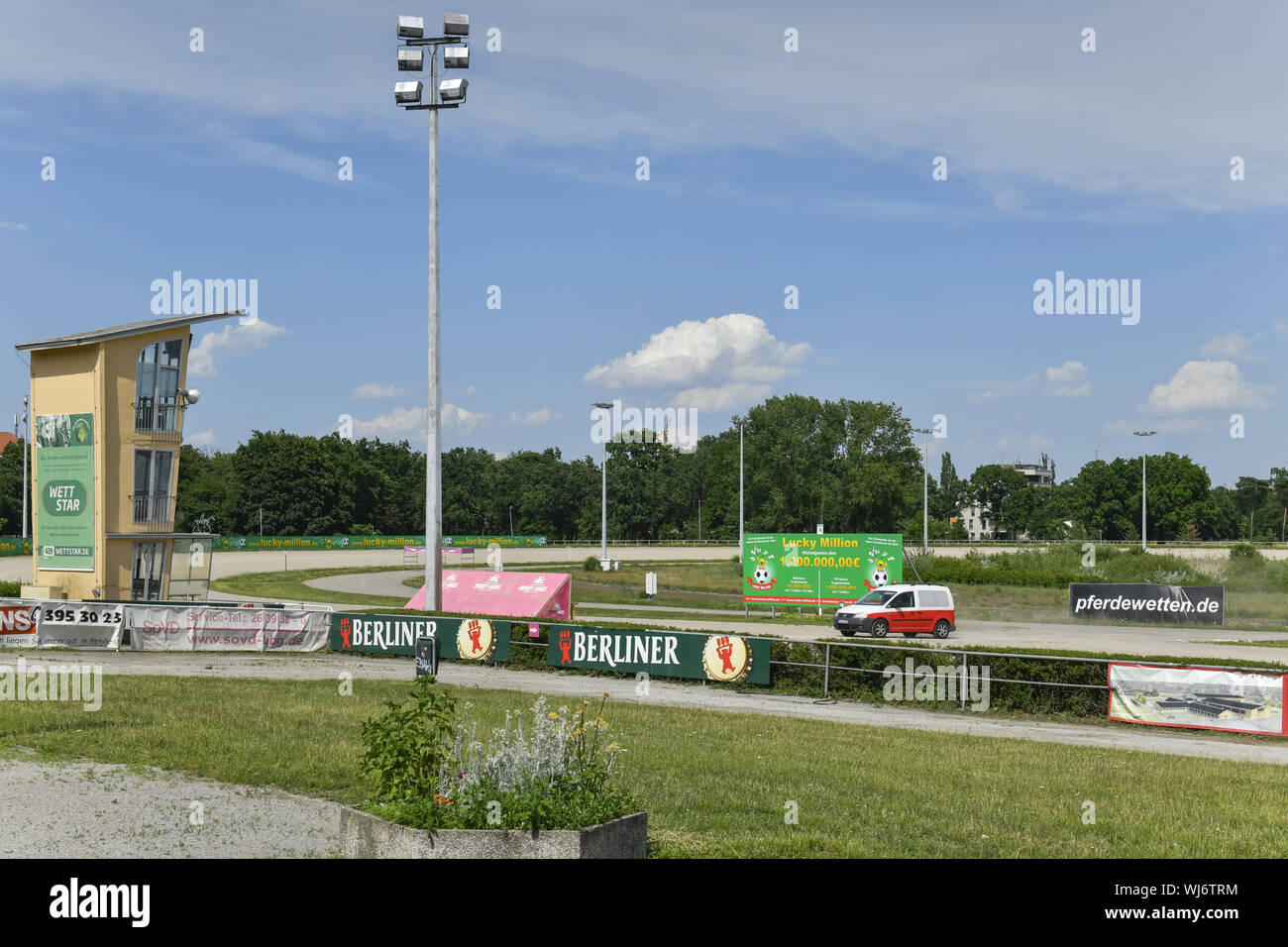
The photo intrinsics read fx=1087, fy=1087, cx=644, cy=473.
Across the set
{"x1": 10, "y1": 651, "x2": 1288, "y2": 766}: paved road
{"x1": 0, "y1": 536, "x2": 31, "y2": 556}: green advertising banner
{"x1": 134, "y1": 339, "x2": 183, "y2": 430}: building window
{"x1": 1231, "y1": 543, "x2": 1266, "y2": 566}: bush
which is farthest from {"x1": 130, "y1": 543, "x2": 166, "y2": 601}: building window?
{"x1": 0, "y1": 536, "x2": 31, "y2": 556}: green advertising banner

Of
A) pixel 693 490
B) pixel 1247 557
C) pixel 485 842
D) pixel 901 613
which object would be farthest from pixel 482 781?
pixel 693 490

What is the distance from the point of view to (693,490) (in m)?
165

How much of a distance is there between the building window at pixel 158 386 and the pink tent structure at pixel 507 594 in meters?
10.4

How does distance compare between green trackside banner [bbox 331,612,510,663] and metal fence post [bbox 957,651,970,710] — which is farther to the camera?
green trackside banner [bbox 331,612,510,663]

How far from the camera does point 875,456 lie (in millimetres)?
132250

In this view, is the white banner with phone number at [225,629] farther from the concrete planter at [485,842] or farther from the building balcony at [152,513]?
the concrete planter at [485,842]

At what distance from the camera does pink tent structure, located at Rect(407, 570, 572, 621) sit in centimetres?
3659

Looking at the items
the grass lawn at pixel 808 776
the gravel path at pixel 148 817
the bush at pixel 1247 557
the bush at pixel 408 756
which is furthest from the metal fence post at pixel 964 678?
the bush at pixel 1247 557

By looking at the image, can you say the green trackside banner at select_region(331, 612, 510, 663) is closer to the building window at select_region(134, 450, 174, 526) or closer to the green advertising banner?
the building window at select_region(134, 450, 174, 526)

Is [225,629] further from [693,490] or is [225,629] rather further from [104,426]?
[693,490]

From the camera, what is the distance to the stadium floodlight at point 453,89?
30703 millimetres

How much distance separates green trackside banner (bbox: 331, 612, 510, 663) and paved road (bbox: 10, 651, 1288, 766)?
0.52 metres

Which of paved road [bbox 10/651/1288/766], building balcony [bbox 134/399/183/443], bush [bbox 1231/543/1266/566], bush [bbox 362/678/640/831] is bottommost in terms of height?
paved road [bbox 10/651/1288/766]
